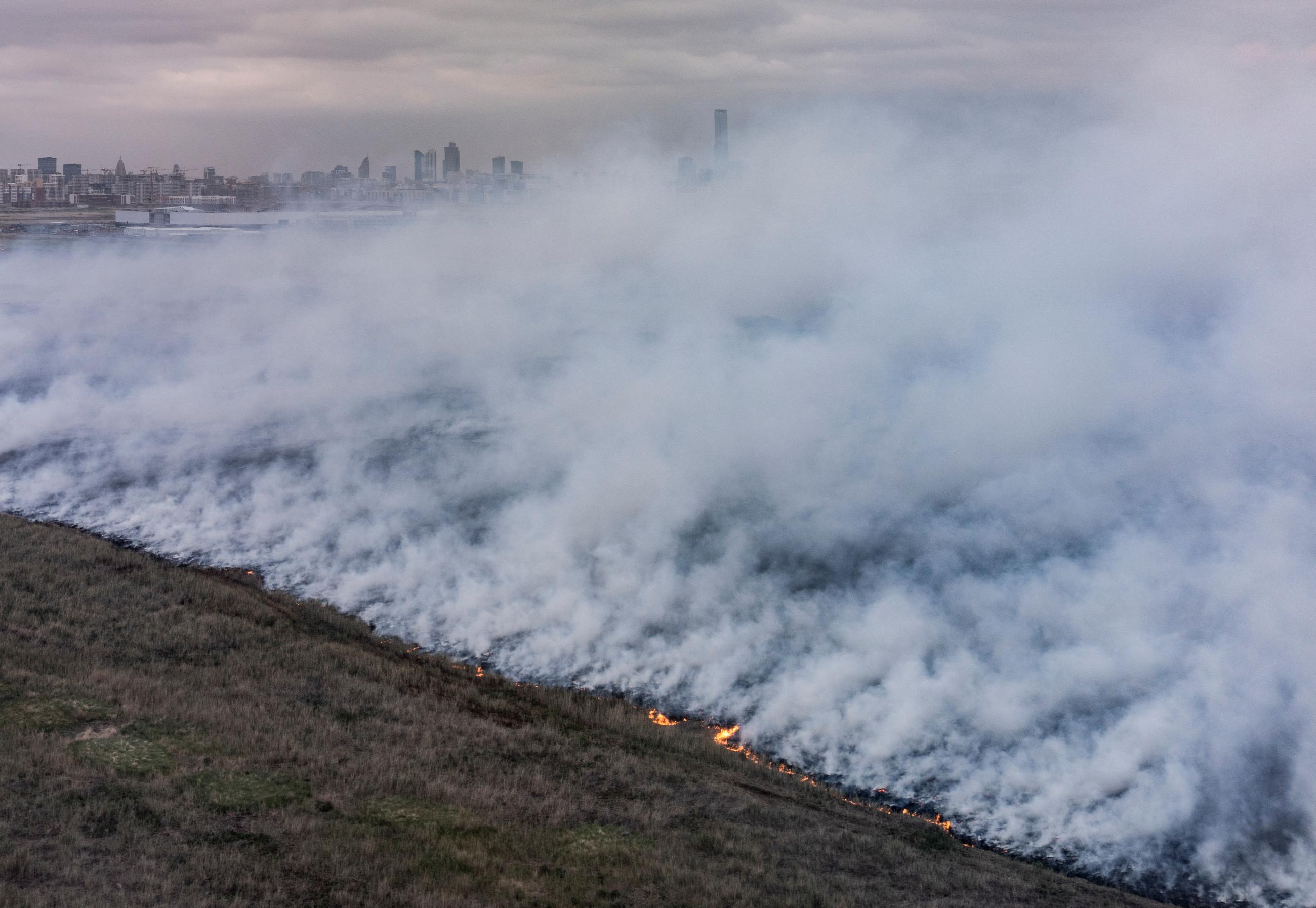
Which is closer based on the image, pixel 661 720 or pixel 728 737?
pixel 728 737

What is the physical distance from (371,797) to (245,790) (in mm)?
1721

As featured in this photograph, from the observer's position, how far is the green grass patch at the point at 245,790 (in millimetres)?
15148

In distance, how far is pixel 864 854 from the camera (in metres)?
15.8

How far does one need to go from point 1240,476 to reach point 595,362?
23.7 m

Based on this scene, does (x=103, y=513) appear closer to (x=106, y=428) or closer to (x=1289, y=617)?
(x=106, y=428)

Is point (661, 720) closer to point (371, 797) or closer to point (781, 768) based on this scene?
point (781, 768)

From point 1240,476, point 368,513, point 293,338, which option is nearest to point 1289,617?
point 1240,476

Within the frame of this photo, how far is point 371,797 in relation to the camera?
1599cm

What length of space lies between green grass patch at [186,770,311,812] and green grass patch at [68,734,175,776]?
0.63 meters

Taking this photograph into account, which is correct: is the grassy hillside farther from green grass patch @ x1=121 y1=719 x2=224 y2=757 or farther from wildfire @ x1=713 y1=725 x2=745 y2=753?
wildfire @ x1=713 y1=725 x2=745 y2=753

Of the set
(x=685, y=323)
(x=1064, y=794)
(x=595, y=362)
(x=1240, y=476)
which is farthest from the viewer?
(x=685, y=323)

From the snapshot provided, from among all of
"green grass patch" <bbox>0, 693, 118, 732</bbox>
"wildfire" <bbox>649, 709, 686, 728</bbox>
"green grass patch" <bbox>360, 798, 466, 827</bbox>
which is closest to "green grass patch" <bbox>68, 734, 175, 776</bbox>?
"green grass patch" <bbox>0, 693, 118, 732</bbox>

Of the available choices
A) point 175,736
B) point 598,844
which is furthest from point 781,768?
point 175,736

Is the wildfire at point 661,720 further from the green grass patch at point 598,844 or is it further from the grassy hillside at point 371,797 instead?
the green grass patch at point 598,844
